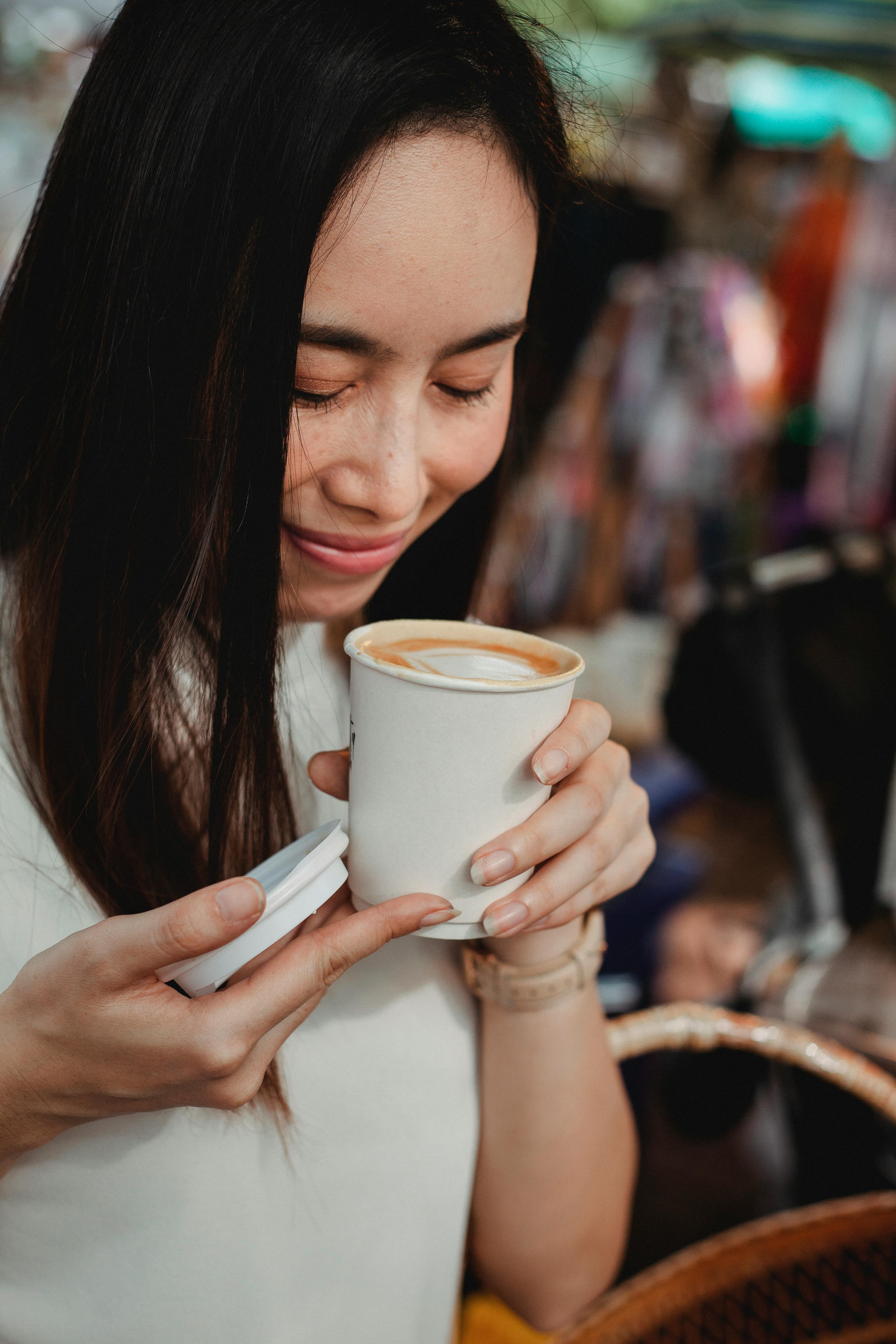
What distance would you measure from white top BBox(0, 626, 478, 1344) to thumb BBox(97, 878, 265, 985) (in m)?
0.26

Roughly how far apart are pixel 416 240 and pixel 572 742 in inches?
15.4

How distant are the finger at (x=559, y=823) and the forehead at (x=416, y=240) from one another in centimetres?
38

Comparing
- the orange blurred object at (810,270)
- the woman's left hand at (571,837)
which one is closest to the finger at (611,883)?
the woman's left hand at (571,837)

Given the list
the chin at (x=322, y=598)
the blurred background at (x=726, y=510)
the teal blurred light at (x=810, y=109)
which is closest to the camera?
the chin at (x=322, y=598)

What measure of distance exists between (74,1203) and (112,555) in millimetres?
569

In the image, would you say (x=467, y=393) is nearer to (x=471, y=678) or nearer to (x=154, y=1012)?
(x=471, y=678)

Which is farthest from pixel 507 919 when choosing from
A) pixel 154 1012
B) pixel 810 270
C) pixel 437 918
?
pixel 810 270

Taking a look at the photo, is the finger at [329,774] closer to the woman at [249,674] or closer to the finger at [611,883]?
the woman at [249,674]

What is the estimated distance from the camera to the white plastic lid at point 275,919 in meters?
0.63

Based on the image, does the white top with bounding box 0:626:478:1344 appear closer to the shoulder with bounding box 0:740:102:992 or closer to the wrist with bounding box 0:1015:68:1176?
the shoulder with bounding box 0:740:102:992

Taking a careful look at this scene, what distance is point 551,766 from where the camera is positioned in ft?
2.25

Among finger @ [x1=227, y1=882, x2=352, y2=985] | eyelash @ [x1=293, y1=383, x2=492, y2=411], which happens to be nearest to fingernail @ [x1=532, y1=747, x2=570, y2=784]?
finger @ [x1=227, y1=882, x2=352, y2=985]

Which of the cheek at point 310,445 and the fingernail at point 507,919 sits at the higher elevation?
the cheek at point 310,445

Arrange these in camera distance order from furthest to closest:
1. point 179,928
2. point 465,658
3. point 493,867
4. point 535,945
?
1. point 535,945
2. point 465,658
3. point 493,867
4. point 179,928
